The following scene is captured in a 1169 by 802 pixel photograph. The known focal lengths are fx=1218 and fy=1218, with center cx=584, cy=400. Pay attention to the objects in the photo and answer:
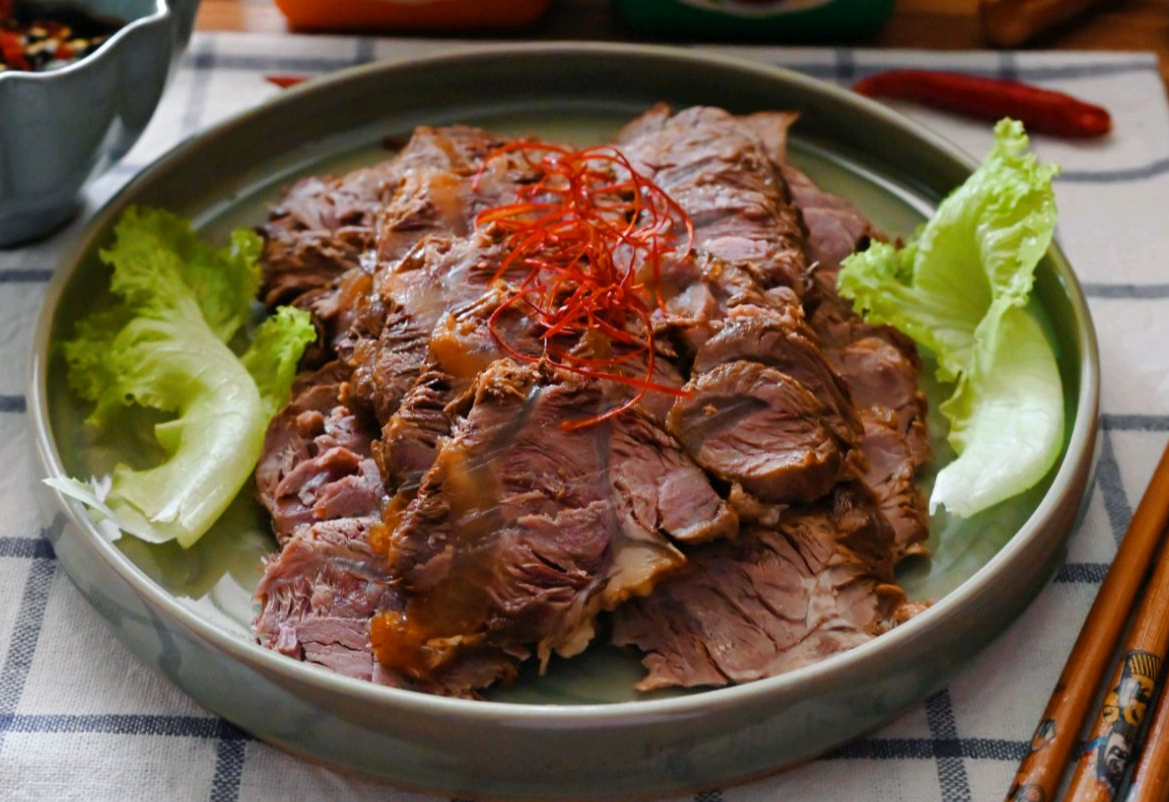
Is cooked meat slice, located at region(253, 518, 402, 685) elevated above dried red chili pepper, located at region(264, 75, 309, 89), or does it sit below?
below

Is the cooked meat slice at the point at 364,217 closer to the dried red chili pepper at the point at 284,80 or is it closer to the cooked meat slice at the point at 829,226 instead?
the dried red chili pepper at the point at 284,80

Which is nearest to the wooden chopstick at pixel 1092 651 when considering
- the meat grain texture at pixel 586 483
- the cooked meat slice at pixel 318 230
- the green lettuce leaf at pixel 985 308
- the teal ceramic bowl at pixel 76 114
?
the green lettuce leaf at pixel 985 308

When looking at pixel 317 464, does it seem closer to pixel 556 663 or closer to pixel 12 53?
pixel 556 663

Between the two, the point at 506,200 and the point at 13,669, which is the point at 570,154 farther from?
the point at 13,669

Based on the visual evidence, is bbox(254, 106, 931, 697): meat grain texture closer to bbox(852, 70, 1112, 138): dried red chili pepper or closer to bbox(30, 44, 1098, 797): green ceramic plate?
bbox(30, 44, 1098, 797): green ceramic plate

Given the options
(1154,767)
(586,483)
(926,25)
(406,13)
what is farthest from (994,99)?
(1154,767)

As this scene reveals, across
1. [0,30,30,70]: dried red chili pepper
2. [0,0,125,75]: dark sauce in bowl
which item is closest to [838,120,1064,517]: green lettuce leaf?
[0,0,125,75]: dark sauce in bowl
